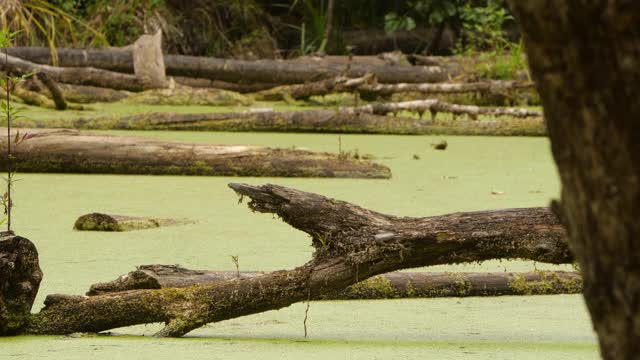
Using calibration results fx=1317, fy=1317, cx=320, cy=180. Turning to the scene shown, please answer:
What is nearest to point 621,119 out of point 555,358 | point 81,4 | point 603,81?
point 603,81

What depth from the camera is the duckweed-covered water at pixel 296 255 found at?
2.95 meters

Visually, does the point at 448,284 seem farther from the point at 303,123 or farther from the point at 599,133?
the point at 303,123

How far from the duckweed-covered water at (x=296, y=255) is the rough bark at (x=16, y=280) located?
0.05m

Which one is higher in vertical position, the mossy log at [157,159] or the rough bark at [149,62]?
the mossy log at [157,159]

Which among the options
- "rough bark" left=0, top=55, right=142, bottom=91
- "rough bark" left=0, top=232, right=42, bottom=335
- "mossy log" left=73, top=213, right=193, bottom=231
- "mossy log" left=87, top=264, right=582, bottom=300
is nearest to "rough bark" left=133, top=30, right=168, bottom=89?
"rough bark" left=0, top=55, right=142, bottom=91

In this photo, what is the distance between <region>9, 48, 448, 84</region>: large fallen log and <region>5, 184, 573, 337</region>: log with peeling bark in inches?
327

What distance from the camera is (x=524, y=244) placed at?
2994 mm

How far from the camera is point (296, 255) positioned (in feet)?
14.1

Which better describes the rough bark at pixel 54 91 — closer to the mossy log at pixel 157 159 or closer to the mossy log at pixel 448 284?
the mossy log at pixel 157 159

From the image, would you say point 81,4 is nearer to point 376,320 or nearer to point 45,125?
point 45,125

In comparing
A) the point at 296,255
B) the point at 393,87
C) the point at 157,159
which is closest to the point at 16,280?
the point at 296,255

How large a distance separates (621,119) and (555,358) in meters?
1.72

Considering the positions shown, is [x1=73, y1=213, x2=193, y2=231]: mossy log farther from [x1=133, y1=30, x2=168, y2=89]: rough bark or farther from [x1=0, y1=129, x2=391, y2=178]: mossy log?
[x1=133, y1=30, x2=168, y2=89]: rough bark

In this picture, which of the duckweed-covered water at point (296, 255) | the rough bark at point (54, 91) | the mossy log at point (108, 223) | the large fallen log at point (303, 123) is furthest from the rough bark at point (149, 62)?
the mossy log at point (108, 223)
